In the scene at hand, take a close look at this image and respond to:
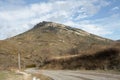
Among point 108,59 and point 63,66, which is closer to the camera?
point 108,59

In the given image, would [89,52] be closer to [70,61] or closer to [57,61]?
[70,61]

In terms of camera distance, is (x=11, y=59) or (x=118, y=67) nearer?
(x=118, y=67)

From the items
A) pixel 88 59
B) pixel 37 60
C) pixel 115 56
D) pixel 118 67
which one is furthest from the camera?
pixel 37 60

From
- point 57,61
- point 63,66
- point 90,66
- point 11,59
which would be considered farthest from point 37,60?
point 90,66

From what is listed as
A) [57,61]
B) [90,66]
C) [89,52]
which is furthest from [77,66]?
[57,61]

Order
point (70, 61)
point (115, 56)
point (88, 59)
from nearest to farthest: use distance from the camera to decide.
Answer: point (115, 56) → point (88, 59) → point (70, 61)

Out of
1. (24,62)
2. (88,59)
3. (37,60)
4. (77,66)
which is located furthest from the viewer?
(37,60)

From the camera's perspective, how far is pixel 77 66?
71188 mm

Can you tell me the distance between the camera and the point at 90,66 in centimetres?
5991

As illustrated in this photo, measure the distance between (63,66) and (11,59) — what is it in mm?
35844

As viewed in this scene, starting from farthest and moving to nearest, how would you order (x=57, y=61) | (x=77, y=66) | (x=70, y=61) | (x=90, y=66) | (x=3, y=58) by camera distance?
1. (x=3, y=58)
2. (x=57, y=61)
3. (x=70, y=61)
4. (x=77, y=66)
5. (x=90, y=66)

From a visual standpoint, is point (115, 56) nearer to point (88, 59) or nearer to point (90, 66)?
point (90, 66)

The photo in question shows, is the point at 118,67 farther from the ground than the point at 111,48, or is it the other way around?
the point at 111,48

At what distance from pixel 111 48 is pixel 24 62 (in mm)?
84926
